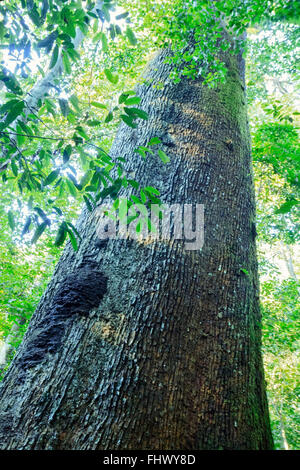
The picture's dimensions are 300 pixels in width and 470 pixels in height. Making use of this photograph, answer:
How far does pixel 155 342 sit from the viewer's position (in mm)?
1350

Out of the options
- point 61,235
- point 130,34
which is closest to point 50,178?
point 61,235

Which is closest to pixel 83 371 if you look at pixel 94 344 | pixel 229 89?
pixel 94 344

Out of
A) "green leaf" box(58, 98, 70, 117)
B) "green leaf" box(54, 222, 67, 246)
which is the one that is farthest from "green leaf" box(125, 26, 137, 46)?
"green leaf" box(54, 222, 67, 246)

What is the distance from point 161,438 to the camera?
1.15 metres

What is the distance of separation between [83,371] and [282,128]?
5.93 meters

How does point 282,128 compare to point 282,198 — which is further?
point 282,198

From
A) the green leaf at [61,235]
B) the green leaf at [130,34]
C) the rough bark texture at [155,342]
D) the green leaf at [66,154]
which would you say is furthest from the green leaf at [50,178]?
the green leaf at [130,34]

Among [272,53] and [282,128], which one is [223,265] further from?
[272,53]

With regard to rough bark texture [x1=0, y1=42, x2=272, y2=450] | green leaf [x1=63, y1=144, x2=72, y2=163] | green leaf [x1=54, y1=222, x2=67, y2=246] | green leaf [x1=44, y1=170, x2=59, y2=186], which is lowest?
rough bark texture [x1=0, y1=42, x2=272, y2=450]

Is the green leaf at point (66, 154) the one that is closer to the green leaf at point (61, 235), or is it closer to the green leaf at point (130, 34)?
the green leaf at point (61, 235)

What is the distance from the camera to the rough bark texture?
1.16 metres

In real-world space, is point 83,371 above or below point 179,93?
below

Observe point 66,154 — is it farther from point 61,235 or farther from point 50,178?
point 61,235

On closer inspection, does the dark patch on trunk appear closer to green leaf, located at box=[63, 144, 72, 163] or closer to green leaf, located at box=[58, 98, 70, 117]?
green leaf, located at box=[63, 144, 72, 163]
